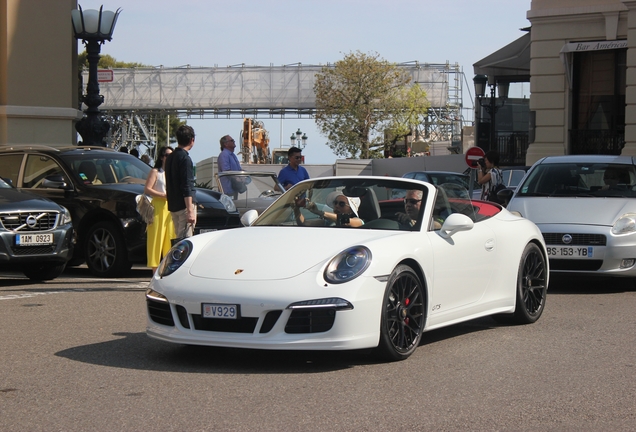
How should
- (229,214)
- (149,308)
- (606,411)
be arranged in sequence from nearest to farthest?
(606,411), (149,308), (229,214)

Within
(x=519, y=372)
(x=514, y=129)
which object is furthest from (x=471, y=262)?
(x=514, y=129)

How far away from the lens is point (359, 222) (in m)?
7.64

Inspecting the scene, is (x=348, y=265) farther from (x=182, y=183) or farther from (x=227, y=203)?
(x=227, y=203)

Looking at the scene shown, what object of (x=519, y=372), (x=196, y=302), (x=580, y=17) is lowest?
(x=519, y=372)

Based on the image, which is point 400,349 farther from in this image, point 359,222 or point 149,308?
point 149,308

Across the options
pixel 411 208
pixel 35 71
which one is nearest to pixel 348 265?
pixel 411 208

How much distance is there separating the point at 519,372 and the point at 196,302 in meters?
2.17

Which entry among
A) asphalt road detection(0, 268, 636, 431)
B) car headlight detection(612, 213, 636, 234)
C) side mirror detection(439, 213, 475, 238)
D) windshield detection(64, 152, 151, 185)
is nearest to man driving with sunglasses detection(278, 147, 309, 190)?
windshield detection(64, 152, 151, 185)

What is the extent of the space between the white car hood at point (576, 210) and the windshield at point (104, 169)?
531 centimetres

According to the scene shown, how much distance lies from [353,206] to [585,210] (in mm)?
5069

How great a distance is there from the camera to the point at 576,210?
12.0 m

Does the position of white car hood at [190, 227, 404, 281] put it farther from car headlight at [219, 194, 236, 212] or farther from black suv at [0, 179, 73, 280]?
car headlight at [219, 194, 236, 212]

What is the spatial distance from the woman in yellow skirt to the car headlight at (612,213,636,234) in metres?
5.09

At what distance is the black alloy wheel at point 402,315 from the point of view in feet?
22.1
